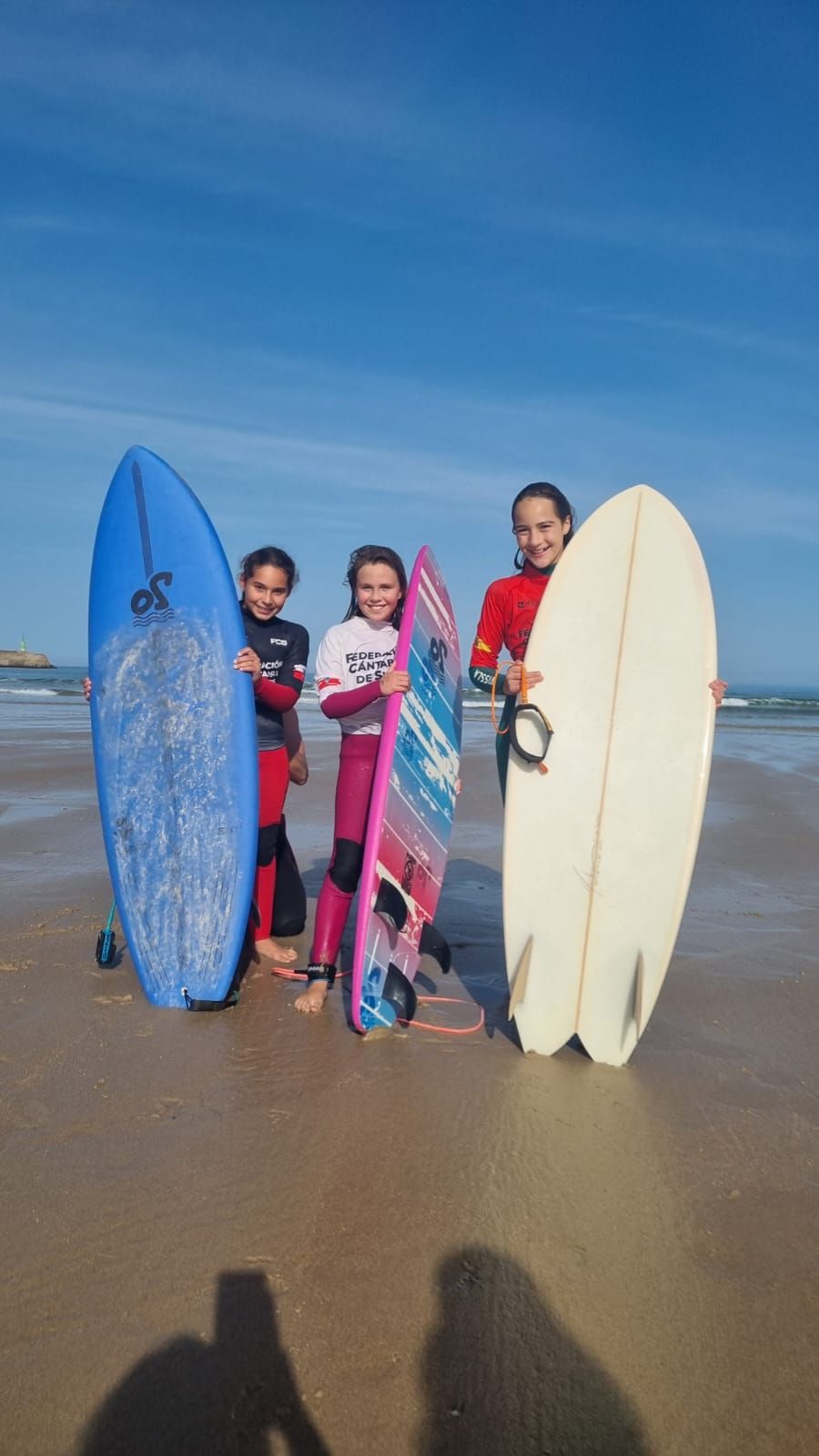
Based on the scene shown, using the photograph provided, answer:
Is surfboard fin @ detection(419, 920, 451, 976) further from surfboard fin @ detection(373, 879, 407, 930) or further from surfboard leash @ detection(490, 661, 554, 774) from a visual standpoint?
surfboard leash @ detection(490, 661, 554, 774)

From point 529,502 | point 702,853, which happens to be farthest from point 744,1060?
point 702,853

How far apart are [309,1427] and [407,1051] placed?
1358 millimetres

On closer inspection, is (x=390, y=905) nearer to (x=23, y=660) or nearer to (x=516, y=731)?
(x=516, y=731)

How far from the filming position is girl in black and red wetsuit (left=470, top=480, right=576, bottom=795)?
3.20 metres

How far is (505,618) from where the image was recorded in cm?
341

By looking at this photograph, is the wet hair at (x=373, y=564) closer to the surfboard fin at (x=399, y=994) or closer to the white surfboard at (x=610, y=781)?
the white surfboard at (x=610, y=781)

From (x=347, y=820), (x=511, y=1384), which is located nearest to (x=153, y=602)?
(x=347, y=820)

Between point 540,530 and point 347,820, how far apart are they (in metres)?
1.25

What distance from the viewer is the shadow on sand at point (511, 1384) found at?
1.38m

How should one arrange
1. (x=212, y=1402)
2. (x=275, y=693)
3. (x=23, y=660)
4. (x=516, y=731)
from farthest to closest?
(x=23, y=660) → (x=275, y=693) → (x=516, y=731) → (x=212, y=1402)

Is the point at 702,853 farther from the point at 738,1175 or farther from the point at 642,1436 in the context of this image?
the point at 642,1436

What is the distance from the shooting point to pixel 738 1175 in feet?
6.84

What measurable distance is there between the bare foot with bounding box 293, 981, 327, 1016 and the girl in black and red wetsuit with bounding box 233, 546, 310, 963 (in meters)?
0.52

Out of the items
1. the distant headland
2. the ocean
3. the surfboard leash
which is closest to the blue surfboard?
the surfboard leash
